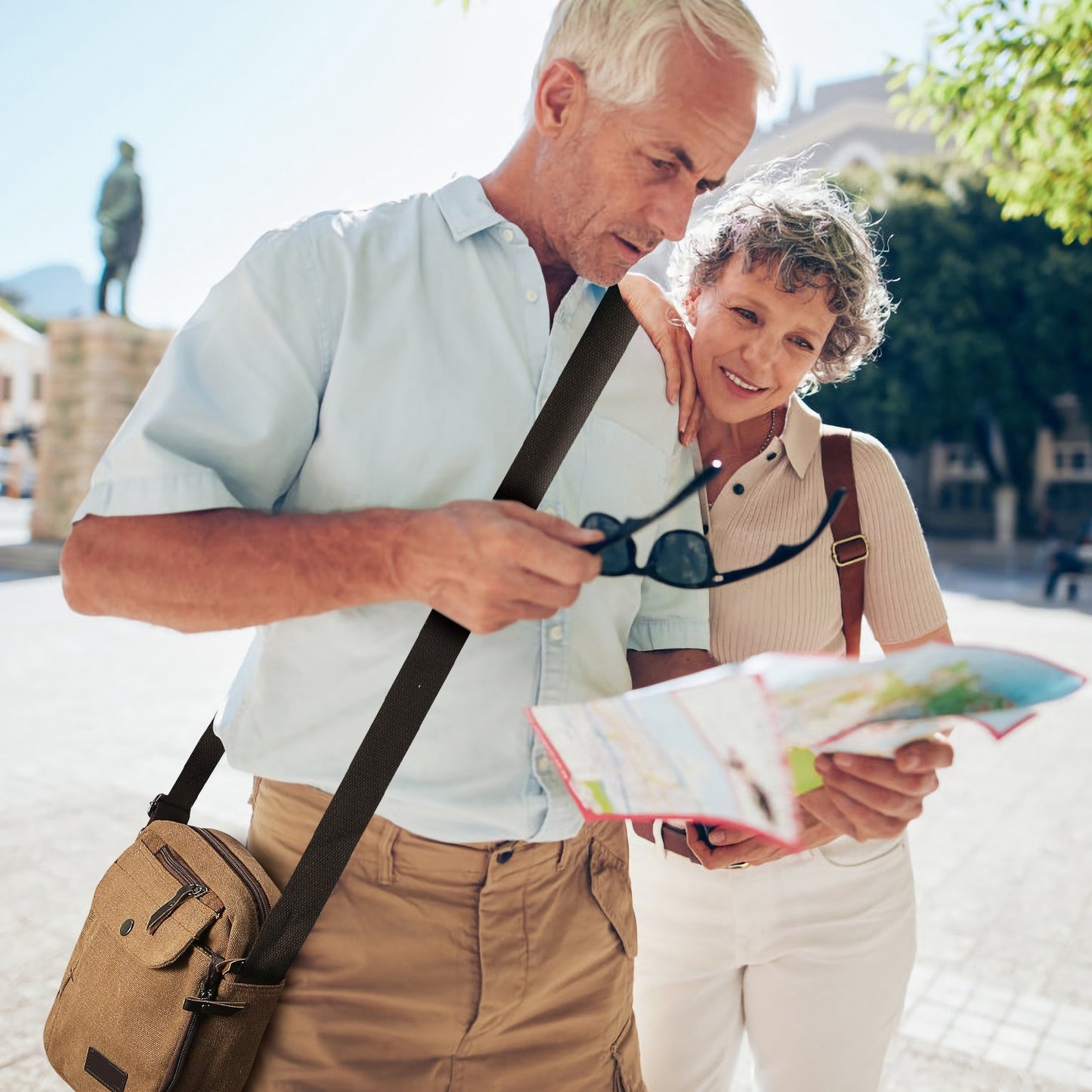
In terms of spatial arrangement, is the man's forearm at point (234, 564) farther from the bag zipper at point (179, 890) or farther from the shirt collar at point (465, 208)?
the shirt collar at point (465, 208)

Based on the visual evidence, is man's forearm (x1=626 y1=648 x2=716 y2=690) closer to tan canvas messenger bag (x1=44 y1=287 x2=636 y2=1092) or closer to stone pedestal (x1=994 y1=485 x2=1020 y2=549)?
tan canvas messenger bag (x1=44 y1=287 x2=636 y2=1092)

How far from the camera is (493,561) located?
3.88 ft

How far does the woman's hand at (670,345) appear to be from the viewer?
1.87 meters

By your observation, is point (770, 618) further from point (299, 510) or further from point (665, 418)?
point (299, 510)

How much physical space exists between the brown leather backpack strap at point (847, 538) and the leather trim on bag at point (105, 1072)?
153 centimetres

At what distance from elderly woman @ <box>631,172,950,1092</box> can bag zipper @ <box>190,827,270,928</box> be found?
3.01 ft


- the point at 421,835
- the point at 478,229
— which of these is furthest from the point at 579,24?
the point at 421,835

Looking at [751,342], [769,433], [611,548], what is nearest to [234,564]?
[611,548]

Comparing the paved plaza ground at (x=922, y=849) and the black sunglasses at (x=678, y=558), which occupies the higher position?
the black sunglasses at (x=678, y=558)

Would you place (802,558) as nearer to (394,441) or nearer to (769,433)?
(769,433)

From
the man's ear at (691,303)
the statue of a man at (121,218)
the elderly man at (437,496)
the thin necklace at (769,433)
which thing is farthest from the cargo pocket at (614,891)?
the statue of a man at (121,218)

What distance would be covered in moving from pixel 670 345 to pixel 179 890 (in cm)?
119

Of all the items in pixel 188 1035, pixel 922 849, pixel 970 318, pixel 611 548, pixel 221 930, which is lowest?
pixel 922 849

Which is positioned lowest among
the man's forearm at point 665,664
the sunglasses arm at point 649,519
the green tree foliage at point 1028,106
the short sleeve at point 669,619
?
the man's forearm at point 665,664
